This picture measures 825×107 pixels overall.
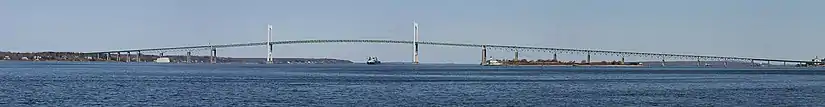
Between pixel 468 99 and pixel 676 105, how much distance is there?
684cm

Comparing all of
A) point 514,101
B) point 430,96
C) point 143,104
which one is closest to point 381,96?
point 430,96

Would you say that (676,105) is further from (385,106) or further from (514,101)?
(385,106)

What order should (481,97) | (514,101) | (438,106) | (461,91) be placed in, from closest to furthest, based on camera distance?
(438,106) → (514,101) → (481,97) → (461,91)

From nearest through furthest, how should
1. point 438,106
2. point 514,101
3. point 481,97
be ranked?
point 438,106, point 514,101, point 481,97

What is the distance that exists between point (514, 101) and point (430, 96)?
4585 millimetres

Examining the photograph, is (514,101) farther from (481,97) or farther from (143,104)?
(143,104)

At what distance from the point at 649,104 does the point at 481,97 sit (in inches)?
266

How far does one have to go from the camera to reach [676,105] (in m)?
43.8

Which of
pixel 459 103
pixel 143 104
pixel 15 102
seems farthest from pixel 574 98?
pixel 15 102

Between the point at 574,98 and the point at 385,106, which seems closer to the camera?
the point at 385,106

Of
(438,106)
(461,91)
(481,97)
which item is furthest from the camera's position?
(461,91)

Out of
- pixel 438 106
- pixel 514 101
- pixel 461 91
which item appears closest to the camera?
pixel 438 106

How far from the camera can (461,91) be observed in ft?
181

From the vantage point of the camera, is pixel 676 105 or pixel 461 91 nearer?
pixel 676 105
